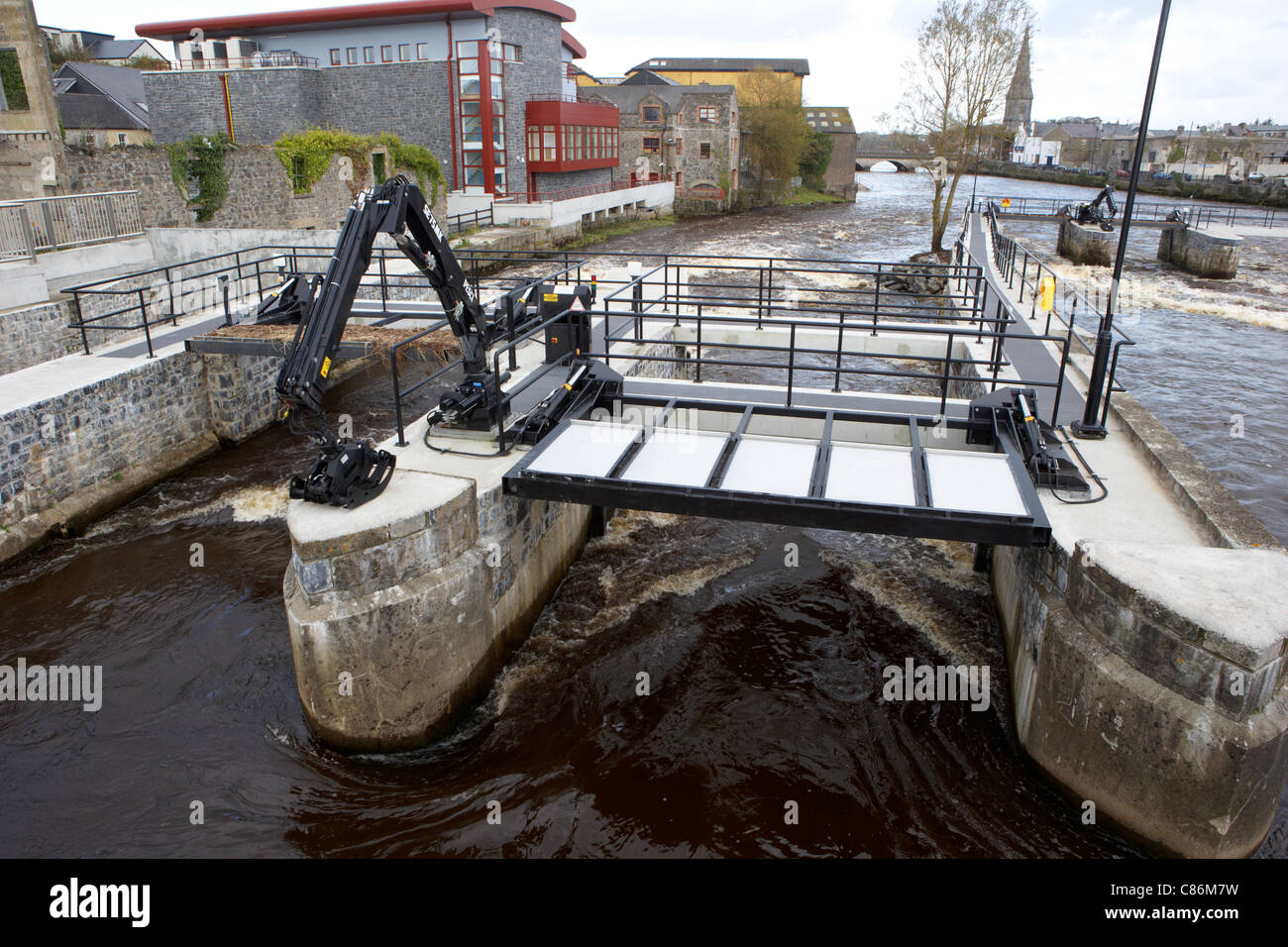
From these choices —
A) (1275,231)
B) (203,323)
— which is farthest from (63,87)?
(1275,231)

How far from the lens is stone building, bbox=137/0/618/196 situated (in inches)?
1519

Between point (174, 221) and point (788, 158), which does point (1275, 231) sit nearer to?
point (788, 158)

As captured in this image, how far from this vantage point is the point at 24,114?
27453 mm

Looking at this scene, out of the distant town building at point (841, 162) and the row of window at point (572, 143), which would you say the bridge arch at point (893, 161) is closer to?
the distant town building at point (841, 162)

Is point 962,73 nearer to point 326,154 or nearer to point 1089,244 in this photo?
point 1089,244

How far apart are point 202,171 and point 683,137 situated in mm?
38788

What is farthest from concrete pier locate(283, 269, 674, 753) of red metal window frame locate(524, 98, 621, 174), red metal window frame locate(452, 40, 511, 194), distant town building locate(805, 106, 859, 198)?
distant town building locate(805, 106, 859, 198)

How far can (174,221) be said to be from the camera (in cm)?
2764

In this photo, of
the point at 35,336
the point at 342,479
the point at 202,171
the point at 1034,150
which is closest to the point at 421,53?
the point at 202,171

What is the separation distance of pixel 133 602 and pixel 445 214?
27935mm

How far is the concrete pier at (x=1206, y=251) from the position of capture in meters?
32.2

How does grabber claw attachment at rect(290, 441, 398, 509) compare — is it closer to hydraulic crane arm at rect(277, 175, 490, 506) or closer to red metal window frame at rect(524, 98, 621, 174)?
hydraulic crane arm at rect(277, 175, 490, 506)

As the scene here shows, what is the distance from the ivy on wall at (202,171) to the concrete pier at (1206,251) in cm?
3519

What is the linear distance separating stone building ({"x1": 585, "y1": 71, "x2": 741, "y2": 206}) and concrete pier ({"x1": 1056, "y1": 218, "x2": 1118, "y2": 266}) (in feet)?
87.6
